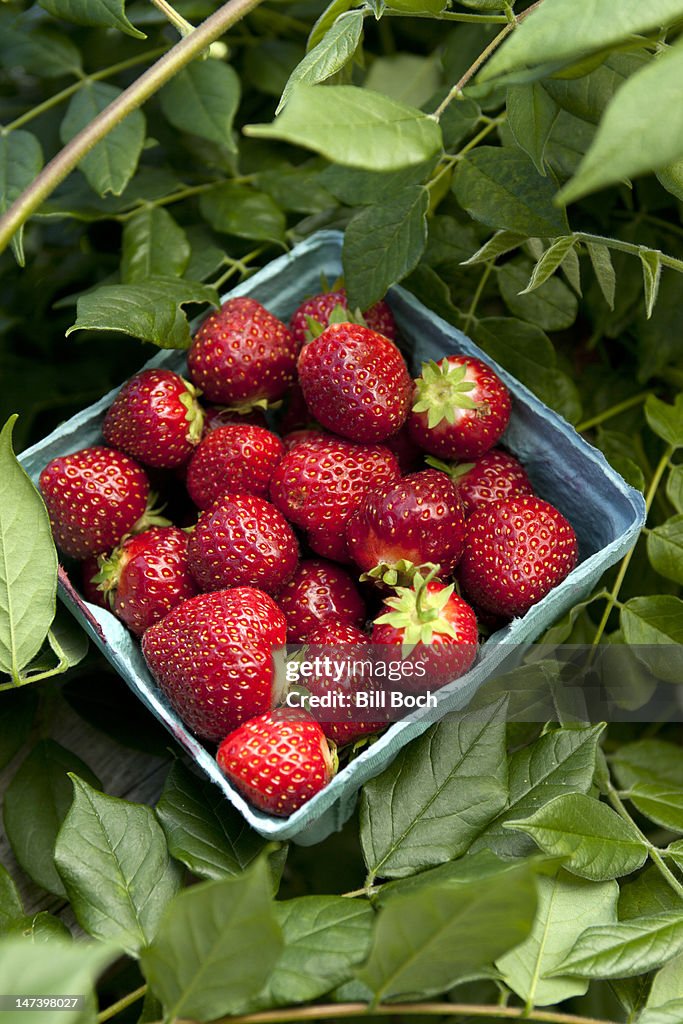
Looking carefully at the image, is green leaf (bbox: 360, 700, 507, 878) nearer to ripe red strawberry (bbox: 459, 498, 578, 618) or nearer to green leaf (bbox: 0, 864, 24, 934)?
ripe red strawberry (bbox: 459, 498, 578, 618)

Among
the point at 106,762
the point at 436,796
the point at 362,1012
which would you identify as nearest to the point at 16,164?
the point at 106,762

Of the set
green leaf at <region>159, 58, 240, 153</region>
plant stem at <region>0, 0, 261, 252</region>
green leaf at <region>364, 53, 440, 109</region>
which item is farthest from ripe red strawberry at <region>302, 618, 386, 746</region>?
green leaf at <region>364, 53, 440, 109</region>

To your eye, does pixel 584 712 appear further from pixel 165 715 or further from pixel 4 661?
pixel 4 661

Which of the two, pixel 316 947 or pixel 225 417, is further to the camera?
pixel 225 417

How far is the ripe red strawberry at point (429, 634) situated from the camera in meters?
0.85

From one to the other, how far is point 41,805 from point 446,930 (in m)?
0.55

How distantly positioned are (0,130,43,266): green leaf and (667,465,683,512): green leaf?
693mm

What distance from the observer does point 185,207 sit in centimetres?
125

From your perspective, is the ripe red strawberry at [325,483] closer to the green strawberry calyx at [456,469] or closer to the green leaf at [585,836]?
the green strawberry calyx at [456,469]

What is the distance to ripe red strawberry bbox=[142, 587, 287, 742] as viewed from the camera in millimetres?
854

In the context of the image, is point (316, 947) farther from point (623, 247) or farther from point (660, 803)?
point (623, 247)

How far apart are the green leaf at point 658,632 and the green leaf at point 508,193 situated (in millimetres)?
362

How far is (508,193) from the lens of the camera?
3.08 feet

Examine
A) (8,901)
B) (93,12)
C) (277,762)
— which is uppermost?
(93,12)
